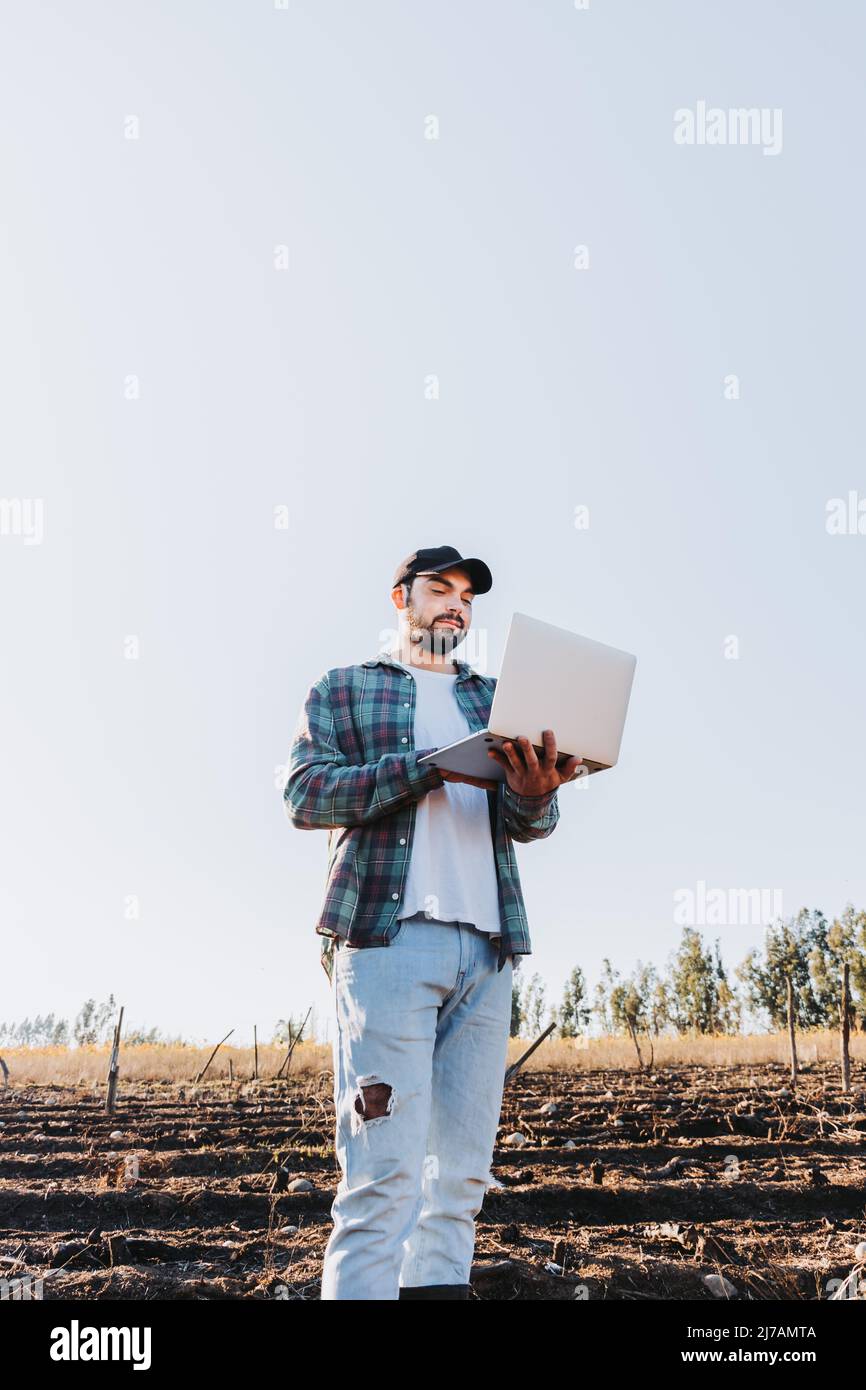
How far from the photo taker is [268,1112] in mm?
6945

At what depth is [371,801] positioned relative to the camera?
2.17 m

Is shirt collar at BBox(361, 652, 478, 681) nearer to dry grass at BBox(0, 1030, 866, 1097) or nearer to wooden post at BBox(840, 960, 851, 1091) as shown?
wooden post at BBox(840, 960, 851, 1091)

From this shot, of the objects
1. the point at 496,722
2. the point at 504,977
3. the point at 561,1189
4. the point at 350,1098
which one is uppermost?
the point at 496,722

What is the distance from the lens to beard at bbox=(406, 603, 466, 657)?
2531 mm

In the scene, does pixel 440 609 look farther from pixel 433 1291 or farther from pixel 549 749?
pixel 433 1291

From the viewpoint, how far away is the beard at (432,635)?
2.53 metres

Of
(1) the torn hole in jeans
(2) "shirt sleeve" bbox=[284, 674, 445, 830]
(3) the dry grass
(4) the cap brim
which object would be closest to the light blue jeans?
(1) the torn hole in jeans

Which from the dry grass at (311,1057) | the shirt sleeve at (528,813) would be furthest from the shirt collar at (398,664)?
the dry grass at (311,1057)

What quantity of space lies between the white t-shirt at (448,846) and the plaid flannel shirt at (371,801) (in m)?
0.03

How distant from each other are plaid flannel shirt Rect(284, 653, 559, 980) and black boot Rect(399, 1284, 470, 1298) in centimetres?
64

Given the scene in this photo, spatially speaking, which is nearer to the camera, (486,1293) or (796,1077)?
(486,1293)
